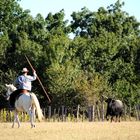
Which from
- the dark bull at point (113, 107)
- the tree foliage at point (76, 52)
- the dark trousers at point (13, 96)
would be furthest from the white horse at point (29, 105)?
the tree foliage at point (76, 52)

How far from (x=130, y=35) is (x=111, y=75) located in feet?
27.8

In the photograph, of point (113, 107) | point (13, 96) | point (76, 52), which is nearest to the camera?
point (13, 96)

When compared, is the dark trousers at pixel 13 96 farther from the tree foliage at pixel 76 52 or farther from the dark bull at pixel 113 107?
the tree foliage at pixel 76 52

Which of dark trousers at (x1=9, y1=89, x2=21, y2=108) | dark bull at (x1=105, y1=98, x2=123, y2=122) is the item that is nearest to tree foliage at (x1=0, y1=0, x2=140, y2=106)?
dark bull at (x1=105, y1=98, x2=123, y2=122)

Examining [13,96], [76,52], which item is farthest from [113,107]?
[76,52]

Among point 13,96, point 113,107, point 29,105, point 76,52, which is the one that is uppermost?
point 76,52

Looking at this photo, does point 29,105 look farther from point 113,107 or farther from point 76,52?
point 76,52

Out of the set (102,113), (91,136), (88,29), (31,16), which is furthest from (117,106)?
(88,29)

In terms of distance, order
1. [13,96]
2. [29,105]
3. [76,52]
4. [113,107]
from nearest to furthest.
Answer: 1. [29,105]
2. [13,96]
3. [113,107]
4. [76,52]

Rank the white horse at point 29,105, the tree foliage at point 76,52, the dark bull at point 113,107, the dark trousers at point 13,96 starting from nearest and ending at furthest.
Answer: the white horse at point 29,105
the dark trousers at point 13,96
the dark bull at point 113,107
the tree foliage at point 76,52

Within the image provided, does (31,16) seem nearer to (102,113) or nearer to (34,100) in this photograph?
(102,113)

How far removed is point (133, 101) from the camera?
53.8 metres

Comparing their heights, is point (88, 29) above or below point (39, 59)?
above

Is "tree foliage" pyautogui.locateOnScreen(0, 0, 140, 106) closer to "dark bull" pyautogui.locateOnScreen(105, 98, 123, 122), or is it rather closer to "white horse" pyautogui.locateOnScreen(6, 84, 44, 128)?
"dark bull" pyautogui.locateOnScreen(105, 98, 123, 122)
